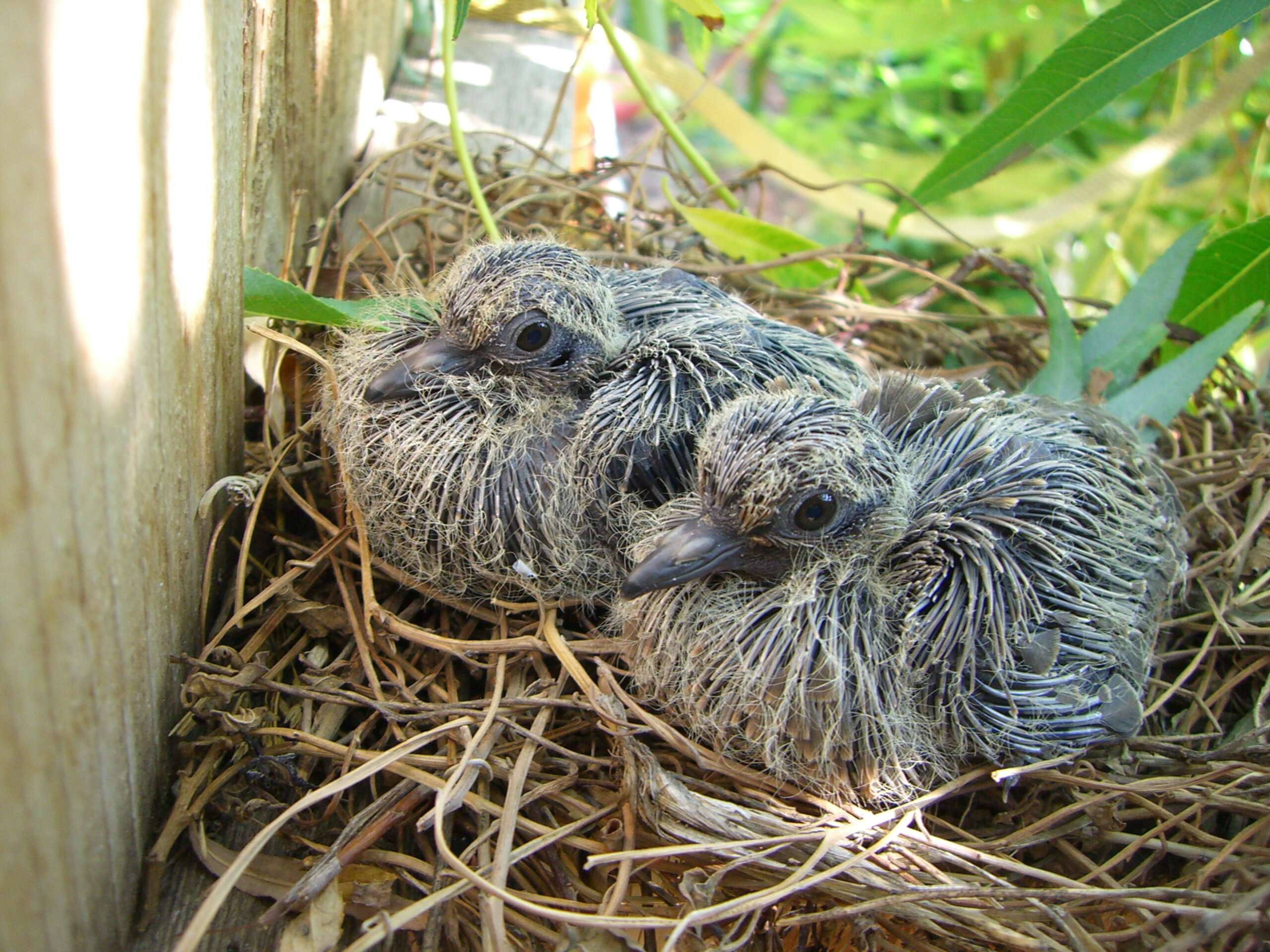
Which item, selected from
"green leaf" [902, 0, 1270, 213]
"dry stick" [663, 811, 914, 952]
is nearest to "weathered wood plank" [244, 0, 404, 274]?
"dry stick" [663, 811, 914, 952]

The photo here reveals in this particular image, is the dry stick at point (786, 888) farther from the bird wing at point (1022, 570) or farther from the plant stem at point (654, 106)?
the plant stem at point (654, 106)

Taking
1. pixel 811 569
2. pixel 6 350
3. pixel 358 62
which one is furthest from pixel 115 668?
pixel 358 62

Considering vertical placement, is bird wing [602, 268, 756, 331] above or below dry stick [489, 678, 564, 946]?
above

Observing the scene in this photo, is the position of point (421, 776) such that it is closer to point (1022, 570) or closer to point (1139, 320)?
point (1022, 570)

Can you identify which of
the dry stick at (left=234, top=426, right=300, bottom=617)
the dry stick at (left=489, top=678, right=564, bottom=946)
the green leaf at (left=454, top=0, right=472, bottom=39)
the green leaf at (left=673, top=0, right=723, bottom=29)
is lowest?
the dry stick at (left=489, top=678, right=564, bottom=946)

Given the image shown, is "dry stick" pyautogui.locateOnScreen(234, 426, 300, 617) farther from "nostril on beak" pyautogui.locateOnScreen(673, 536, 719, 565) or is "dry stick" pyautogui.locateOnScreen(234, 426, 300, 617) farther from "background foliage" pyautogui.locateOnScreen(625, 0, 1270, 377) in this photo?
"background foliage" pyautogui.locateOnScreen(625, 0, 1270, 377)

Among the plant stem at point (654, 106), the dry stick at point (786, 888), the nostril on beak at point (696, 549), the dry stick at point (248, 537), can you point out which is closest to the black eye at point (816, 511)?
the nostril on beak at point (696, 549)
